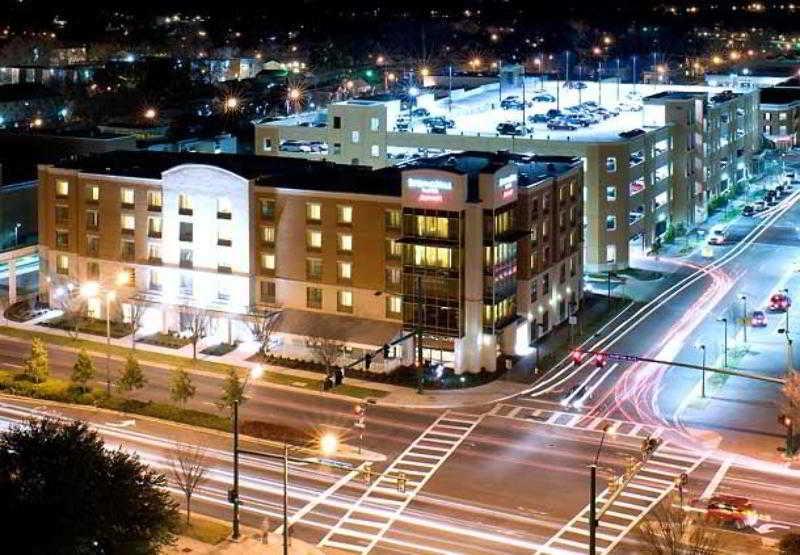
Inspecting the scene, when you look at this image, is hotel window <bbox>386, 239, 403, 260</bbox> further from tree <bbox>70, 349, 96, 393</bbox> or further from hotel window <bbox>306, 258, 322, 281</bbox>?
tree <bbox>70, 349, 96, 393</bbox>

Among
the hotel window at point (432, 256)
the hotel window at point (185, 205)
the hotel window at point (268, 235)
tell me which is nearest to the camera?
the hotel window at point (432, 256)

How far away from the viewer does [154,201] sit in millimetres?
104312

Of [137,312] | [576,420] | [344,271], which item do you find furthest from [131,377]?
[576,420]

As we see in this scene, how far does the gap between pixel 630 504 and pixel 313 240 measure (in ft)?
125

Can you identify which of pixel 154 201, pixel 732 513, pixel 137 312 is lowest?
pixel 732 513

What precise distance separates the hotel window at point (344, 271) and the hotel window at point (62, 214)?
82.9 ft

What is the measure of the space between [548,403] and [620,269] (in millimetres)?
39954

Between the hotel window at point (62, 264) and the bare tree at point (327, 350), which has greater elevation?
the hotel window at point (62, 264)

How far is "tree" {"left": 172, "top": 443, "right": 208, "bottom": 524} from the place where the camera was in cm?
6619

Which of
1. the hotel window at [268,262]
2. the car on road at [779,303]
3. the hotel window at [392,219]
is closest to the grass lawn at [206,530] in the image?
the hotel window at [392,219]

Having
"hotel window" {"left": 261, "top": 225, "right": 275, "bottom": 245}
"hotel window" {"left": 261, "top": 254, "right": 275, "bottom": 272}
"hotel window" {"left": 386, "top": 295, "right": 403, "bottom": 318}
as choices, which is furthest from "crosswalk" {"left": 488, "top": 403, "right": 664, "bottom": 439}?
"hotel window" {"left": 261, "top": 225, "right": 275, "bottom": 245}

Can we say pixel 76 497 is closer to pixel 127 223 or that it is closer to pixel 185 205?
pixel 185 205

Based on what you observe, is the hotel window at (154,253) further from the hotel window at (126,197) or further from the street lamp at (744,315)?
the street lamp at (744,315)

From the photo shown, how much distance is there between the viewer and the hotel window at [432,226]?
9244 centimetres
